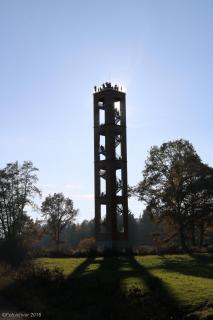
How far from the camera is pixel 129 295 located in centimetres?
2423

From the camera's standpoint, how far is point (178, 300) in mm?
21719

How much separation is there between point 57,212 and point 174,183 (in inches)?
1268

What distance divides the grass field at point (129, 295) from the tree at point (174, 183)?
91.2 feet

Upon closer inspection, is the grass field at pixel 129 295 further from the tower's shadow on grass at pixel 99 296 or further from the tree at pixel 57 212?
the tree at pixel 57 212

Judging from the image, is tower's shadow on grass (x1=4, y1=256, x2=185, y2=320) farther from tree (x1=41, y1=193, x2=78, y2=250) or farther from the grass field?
tree (x1=41, y1=193, x2=78, y2=250)

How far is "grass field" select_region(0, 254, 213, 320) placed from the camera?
829 inches

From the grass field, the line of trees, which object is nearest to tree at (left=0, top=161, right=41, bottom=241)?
the line of trees

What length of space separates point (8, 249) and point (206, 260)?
16.6 meters

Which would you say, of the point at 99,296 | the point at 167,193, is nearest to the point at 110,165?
the point at 167,193

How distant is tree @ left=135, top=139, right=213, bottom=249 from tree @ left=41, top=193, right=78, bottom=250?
1113 inches

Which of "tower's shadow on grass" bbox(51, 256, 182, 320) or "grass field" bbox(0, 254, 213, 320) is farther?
"tower's shadow on grass" bbox(51, 256, 182, 320)

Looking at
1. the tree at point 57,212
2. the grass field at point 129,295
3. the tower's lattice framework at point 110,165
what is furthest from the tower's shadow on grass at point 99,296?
the tree at point 57,212

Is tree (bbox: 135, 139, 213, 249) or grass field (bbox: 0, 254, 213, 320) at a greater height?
tree (bbox: 135, 139, 213, 249)

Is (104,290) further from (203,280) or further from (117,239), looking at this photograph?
(117,239)
